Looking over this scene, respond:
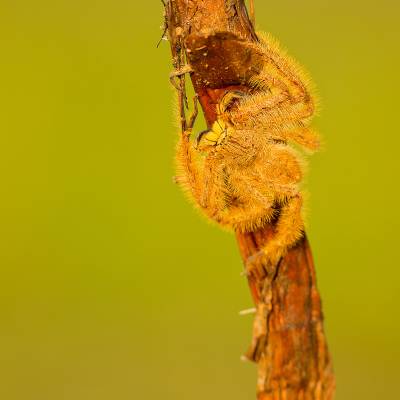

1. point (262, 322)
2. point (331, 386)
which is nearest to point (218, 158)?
point (262, 322)

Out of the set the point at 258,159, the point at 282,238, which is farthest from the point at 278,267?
the point at 258,159

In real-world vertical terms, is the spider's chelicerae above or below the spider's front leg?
above

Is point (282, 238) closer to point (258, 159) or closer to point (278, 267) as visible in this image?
point (278, 267)

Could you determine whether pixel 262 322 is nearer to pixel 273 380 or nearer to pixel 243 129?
pixel 273 380

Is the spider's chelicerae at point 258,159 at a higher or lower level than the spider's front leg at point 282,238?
higher
